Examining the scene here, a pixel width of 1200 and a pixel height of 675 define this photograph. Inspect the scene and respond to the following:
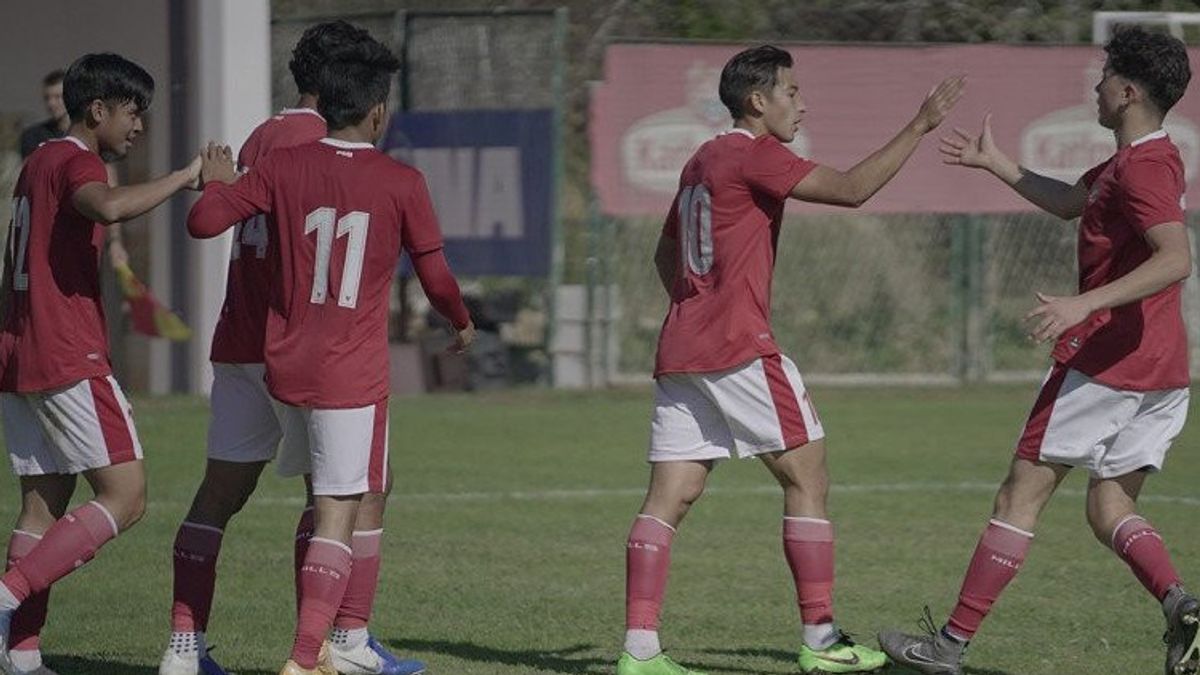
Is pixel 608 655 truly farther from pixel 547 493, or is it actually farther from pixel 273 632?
pixel 547 493

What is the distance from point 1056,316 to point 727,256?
115 cm

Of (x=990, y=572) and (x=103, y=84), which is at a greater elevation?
(x=103, y=84)

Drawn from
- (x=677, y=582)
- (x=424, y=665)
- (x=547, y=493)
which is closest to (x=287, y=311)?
(x=424, y=665)

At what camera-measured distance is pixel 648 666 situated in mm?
6855

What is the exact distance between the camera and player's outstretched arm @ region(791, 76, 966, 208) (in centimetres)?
659

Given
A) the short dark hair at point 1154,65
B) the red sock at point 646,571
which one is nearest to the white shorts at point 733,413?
the red sock at point 646,571

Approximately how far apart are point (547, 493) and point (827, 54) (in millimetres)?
6746

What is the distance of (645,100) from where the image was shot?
17.1 meters

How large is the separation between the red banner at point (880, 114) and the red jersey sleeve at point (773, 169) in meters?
10.0

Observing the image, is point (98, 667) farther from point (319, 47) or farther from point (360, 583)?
point (319, 47)

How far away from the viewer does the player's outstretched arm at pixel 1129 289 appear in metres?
6.36

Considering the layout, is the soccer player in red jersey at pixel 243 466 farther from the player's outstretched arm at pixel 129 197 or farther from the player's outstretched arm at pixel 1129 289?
the player's outstretched arm at pixel 1129 289

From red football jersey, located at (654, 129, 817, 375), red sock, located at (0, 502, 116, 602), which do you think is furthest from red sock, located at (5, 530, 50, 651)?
red football jersey, located at (654, 129, 817, 375)

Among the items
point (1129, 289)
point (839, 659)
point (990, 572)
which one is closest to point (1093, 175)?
point (1129, 289)
